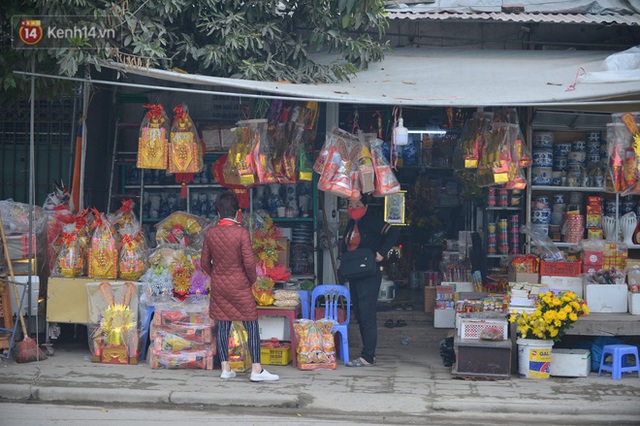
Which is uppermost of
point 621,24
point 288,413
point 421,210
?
point 621,24

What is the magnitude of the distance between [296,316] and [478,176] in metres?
2.79

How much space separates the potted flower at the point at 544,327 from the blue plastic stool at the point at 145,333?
410 cm

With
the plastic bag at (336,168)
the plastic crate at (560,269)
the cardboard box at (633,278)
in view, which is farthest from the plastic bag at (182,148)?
the cardboard box at (633,278)

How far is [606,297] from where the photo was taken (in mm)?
9609

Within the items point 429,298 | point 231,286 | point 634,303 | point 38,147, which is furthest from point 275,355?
point 38,147

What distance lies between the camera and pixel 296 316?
9.74 metres

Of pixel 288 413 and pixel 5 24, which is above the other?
pixel 5 24

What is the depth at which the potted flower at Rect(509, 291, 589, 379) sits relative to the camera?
29.2ft

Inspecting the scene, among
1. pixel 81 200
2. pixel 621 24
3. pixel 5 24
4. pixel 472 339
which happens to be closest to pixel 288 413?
pixel 472 339

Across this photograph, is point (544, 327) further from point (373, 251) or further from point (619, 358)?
point (373, 251)

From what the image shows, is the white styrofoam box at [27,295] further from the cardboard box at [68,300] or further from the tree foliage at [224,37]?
the tree foliage at [224,37]

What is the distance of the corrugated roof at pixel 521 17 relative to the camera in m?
10.2

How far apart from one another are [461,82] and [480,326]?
2672 millimetres

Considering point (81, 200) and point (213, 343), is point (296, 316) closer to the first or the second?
point (213, 343)
